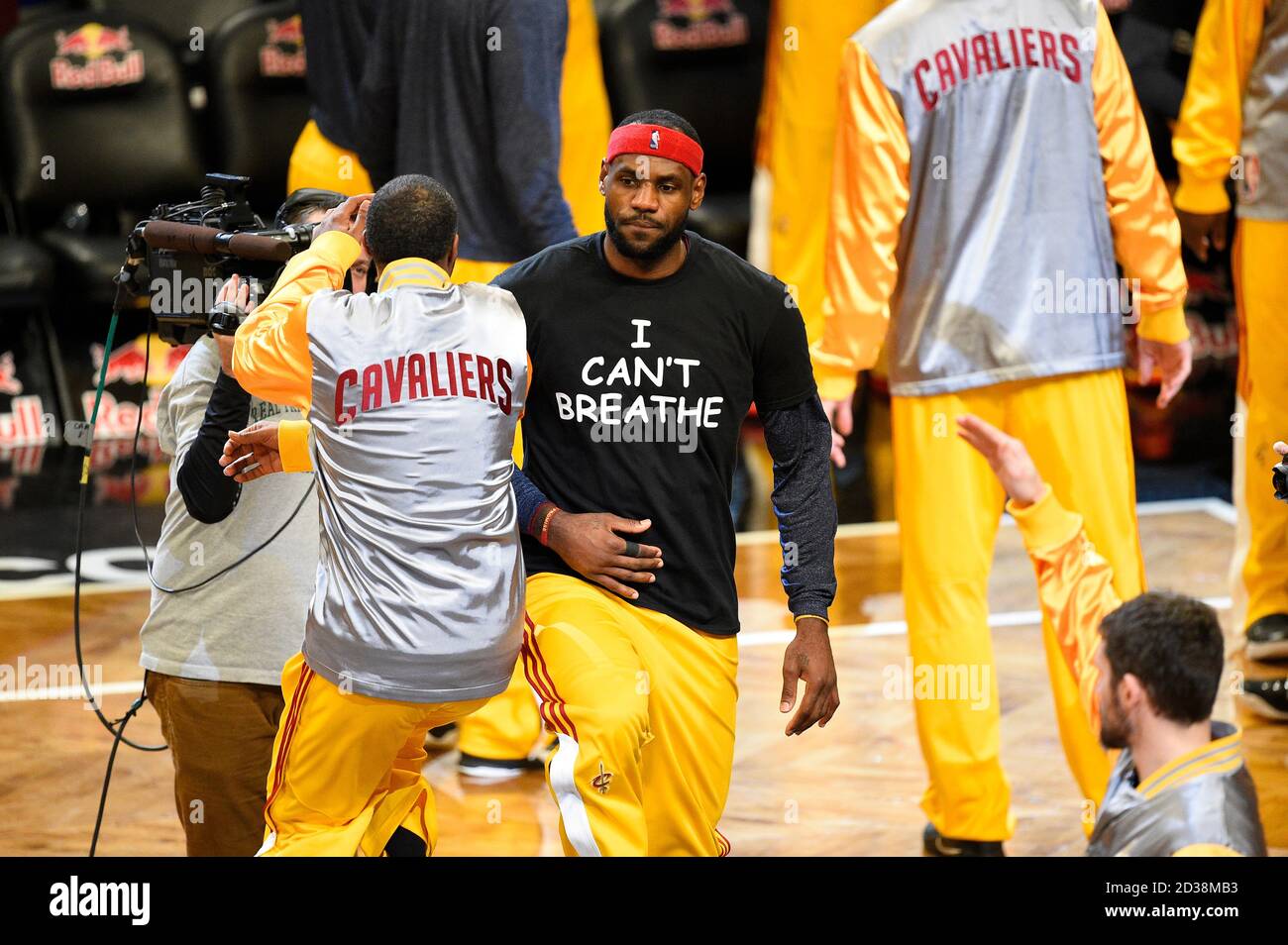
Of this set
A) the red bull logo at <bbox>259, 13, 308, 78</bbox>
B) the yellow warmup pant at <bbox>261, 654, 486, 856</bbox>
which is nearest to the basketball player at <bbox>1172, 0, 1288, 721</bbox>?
the yellow warmup pant at <bbox>261, 654, 486, 856</bbox>

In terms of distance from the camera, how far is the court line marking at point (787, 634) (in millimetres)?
6172

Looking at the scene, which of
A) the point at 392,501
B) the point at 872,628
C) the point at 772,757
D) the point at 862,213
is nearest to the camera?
the point at 392,501

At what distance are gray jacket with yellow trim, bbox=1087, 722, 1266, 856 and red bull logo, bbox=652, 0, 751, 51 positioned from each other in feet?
23.6

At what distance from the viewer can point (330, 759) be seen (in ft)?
11.9

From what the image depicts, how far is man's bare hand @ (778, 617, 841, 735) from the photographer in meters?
3.87

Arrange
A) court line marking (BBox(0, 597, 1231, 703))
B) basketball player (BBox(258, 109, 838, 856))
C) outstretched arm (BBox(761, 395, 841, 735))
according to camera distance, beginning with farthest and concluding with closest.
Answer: court line marking (BBox(0, 597, 1231, 703)) → outstretched arm (BBox(761, 395, 841, 735)) → basketball player (BBox(258, 109, 838, 856))

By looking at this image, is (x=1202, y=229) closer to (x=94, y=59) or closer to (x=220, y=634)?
(x=220, y=634)

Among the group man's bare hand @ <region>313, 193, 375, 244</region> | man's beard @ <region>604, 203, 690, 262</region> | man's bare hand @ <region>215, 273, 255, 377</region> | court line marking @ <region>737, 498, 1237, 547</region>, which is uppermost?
man's bare hand @ <region>313, 193, 375, 244</region>

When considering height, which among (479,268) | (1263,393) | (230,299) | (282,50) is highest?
(230,299)

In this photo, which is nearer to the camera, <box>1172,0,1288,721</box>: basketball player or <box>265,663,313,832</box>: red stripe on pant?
<box>265,663,313,832</box>: red stripe on pant

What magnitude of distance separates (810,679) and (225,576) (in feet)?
4.03

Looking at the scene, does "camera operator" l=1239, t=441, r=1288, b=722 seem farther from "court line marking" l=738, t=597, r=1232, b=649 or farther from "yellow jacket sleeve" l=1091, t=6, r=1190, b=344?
"yellow jacket sleeve" l=1091, t=6, r=1190, b=344

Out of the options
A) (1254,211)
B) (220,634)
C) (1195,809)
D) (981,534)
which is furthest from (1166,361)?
(220,634)
